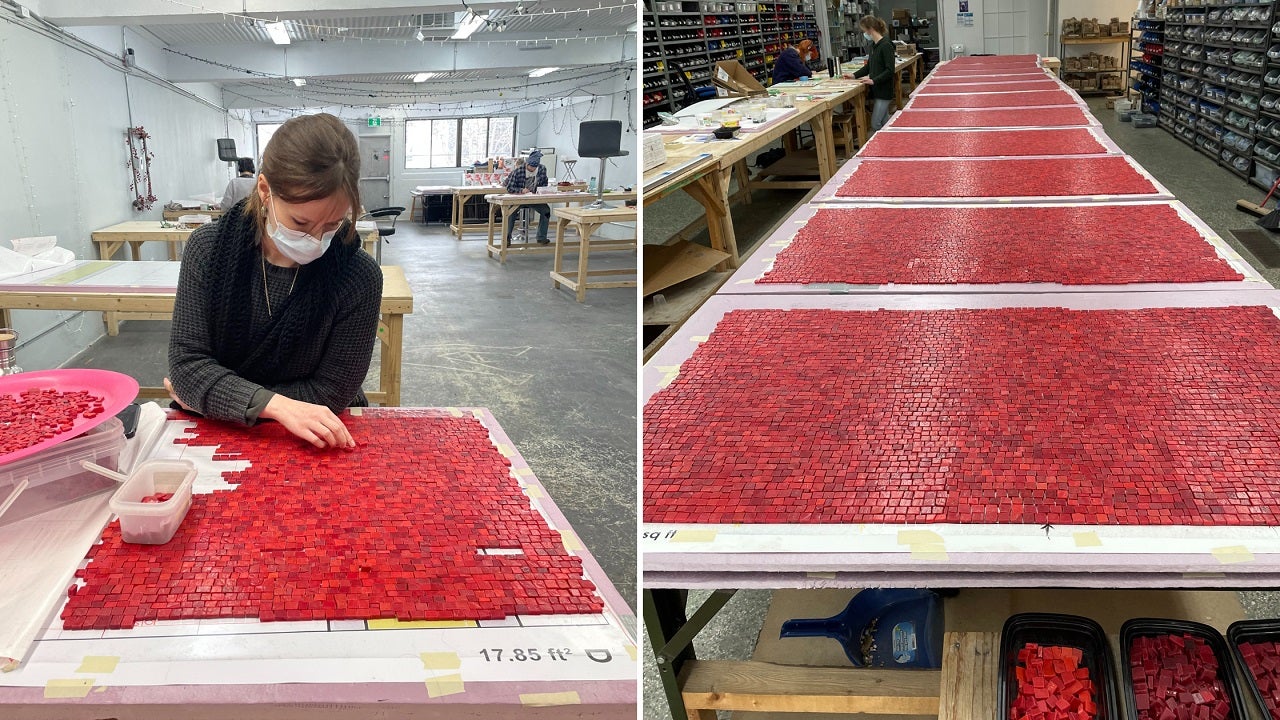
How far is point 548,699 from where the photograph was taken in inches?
35.5

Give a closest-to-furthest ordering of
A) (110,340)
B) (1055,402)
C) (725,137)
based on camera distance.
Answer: (1055,402) < (725,137) < (110,340)

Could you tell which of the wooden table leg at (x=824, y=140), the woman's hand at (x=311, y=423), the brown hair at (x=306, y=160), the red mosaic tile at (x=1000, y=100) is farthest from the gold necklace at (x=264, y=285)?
the wooden table leg at (x=824, y=140)

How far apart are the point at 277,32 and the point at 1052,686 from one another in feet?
35.0

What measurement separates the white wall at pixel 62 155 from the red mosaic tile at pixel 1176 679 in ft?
18.8

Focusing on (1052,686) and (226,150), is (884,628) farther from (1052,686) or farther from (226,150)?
(226,150)

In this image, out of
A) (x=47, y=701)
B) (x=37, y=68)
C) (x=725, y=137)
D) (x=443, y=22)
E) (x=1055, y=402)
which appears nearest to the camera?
(x=47, y=701)

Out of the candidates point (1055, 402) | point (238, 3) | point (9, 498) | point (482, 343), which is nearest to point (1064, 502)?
point (1055, 402)

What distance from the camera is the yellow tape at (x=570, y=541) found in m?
1.20

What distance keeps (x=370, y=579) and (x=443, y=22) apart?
32.9 ft

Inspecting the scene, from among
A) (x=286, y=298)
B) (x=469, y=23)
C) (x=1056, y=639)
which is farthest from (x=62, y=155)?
(x=1056, y=639)

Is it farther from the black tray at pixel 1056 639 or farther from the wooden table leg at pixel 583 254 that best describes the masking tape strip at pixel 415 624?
the wooden table leg at pixel 583 254

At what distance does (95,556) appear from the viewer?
3.59 feet

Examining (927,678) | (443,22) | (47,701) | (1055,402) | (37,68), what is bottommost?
(927,678)

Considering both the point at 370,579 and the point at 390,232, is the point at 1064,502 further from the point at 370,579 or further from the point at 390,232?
the point at 390,232
